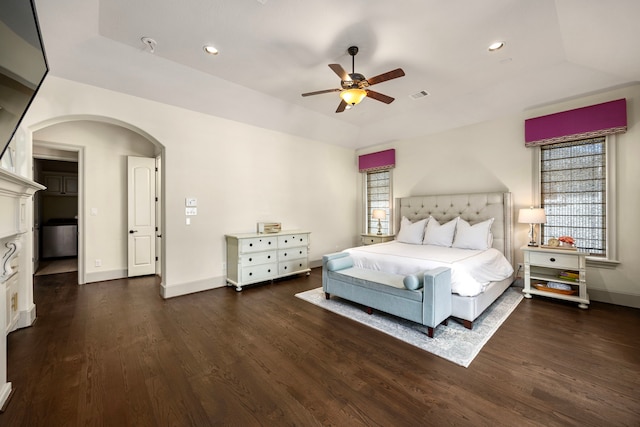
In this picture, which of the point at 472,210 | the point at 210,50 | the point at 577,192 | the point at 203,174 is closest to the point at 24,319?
the point at 203,174

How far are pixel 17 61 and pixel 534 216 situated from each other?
5.20 meters

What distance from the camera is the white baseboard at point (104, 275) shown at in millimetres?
4443

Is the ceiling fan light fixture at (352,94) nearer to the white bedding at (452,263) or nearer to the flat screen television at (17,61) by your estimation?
the white bedding at (452,263)

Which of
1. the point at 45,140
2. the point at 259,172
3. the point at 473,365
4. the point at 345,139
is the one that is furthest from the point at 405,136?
the point at 45,140

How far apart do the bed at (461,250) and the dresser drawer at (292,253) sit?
1324 mm

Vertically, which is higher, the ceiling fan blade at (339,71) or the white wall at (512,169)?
the ceiling fan blade at (339,71)

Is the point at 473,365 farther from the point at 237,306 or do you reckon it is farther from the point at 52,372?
the point at 52,372

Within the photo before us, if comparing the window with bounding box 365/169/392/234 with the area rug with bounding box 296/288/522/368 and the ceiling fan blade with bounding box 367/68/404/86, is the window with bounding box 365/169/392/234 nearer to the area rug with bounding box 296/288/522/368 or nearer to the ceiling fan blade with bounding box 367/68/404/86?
the area rug with bounding box 296/288/522/368

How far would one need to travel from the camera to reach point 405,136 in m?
5.42

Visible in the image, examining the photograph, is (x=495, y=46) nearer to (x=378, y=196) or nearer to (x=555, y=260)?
(x=555, y=260)

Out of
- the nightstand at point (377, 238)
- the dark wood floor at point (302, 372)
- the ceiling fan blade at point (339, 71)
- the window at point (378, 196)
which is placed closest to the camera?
the dark wood floor at point (302, 372)

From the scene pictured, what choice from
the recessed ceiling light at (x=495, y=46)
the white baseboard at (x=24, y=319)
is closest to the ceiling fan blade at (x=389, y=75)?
the recessed ceiling light at (x=495, y=46)

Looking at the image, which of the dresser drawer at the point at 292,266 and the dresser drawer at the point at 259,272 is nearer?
the dresser drawer at the point at 259,272

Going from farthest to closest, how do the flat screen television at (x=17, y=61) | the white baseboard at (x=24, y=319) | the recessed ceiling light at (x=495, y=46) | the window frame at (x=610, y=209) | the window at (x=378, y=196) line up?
1. the window at (x=378, y=196)
2. the window frame at (x=610, y=209)
3. the recessed ceiling light at (x=495, y=46)
4. the white baseboard at (x=24, y=319)
5. the flat screen television at (x=17, y=61)
